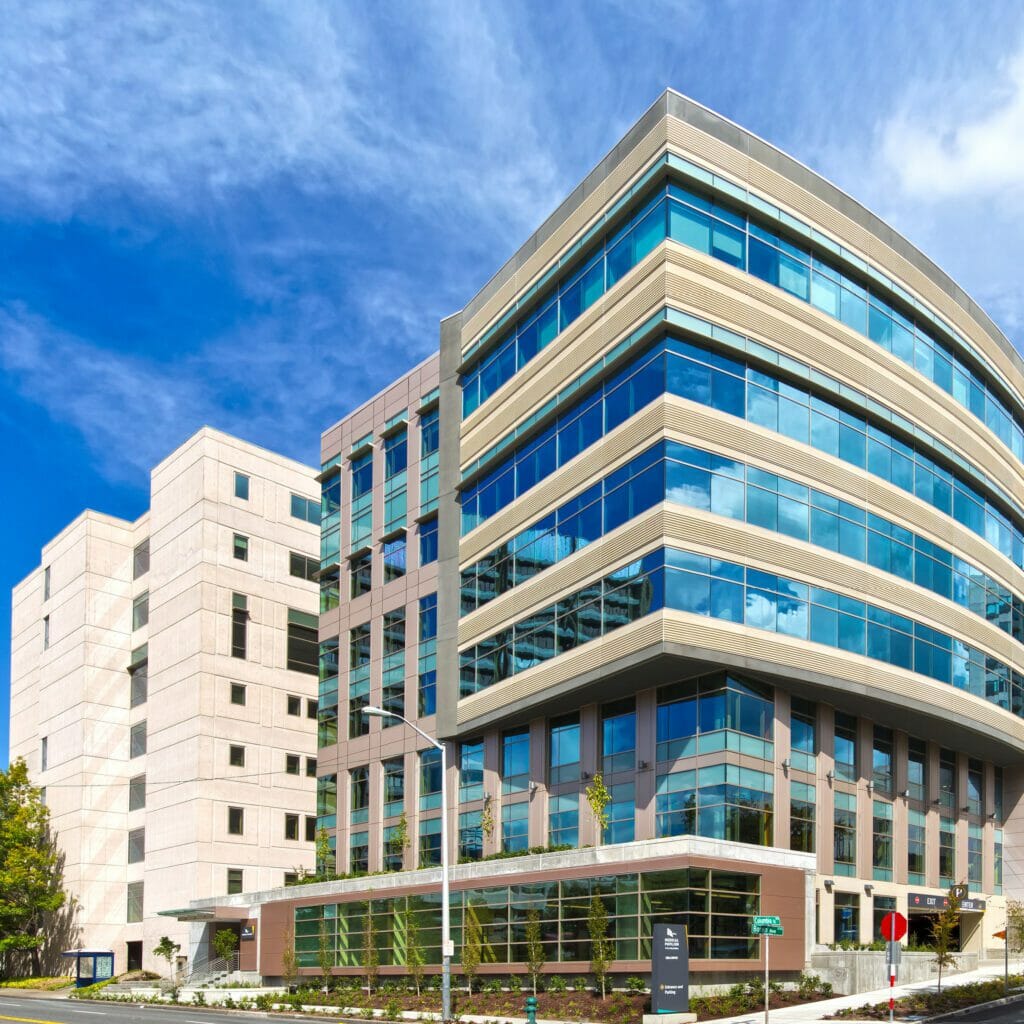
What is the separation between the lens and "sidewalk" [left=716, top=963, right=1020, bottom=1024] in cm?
3525

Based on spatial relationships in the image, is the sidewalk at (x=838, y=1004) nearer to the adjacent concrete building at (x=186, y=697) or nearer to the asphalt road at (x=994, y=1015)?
the asphalt road at (x=994, y=1015)

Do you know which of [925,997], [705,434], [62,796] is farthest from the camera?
[62,796]

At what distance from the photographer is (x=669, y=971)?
35469 millimetres

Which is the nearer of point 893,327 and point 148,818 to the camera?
point 893,327

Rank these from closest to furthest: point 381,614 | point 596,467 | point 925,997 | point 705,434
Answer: point 925,997 → point 705,434 → point 596,467 → point 381,614

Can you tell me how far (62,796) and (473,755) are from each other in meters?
41.2

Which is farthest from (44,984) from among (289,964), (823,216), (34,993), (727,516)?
(823,216)

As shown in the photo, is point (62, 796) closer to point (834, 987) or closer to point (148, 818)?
point (148, 818)

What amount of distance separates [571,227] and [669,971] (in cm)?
3084

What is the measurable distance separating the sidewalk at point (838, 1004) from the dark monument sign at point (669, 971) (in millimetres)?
1380

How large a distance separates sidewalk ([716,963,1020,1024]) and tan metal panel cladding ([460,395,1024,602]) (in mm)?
18241

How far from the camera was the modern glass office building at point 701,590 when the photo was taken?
1777 inches

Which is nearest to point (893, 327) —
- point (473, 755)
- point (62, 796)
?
point (473, 755)

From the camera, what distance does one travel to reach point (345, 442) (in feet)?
234
